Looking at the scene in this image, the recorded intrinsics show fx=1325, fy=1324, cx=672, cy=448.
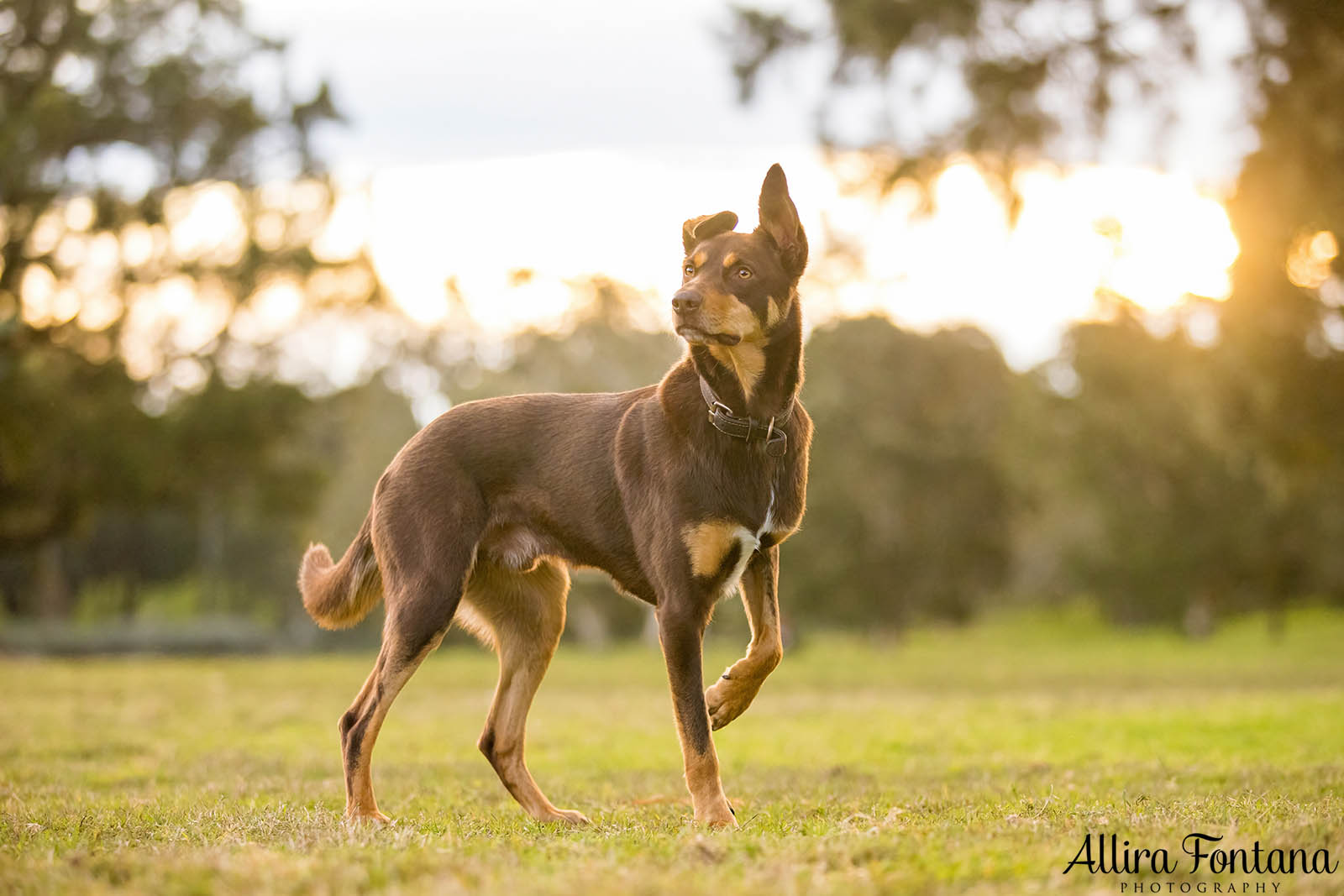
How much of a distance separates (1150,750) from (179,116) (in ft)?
79.7

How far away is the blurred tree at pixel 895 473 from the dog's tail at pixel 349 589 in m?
29.6

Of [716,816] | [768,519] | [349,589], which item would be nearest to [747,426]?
[768,519]

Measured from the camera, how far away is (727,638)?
126ft

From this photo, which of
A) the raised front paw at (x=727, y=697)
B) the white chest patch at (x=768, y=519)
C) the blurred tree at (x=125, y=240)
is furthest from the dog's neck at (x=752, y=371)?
the blurred tree at (x=125, y=240)

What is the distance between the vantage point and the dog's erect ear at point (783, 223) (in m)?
6.05

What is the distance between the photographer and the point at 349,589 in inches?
278

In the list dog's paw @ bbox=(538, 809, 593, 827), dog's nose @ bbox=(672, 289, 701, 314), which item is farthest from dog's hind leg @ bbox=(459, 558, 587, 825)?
dog's nose @ bbox=(672, 289, 701, 314)

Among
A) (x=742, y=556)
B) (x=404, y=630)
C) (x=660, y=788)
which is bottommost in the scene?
(x=660, y=788)

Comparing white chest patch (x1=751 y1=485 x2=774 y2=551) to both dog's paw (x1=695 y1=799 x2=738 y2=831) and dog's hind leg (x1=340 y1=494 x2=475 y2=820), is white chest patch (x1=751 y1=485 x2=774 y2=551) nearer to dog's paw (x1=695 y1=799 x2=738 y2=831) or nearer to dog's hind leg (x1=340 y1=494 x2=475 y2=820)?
dog's paw (x1=695 y1=799 x2=738 y2=831)

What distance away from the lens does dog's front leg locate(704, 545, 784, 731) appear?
6203mm

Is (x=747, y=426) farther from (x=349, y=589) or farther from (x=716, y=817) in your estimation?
(x=349, y=589)

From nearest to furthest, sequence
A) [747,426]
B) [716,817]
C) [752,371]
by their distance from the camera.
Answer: [716,817], [747,426], [752,371]

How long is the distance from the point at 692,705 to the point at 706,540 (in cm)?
72

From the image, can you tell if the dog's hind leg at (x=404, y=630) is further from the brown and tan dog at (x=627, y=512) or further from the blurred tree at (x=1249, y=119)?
the blurred tree at (x=1249, y=119)
